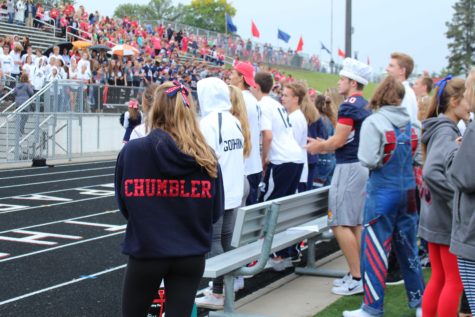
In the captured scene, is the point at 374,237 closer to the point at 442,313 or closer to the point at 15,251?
the point at 442,313

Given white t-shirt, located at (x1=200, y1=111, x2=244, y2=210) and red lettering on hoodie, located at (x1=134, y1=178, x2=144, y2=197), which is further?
white t-shirt, located at (x1=200, y1=111, x2=244, y2=210)

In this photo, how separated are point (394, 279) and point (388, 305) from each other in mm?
971

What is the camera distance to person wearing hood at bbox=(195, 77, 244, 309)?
550 centimetres

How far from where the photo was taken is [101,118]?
22.8m

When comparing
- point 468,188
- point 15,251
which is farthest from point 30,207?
point 468,188

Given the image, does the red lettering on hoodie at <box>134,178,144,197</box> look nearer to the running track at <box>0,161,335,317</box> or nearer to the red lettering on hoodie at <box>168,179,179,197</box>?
the red lettering on hoodie at <box>168,179,179,197</box>

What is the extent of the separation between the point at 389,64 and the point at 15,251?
179 inches

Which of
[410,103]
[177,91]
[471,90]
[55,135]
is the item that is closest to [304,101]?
[410,103]

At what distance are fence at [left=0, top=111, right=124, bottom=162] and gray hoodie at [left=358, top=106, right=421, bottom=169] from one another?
1497 cm

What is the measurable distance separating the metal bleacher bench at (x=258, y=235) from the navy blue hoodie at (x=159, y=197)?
172 cm

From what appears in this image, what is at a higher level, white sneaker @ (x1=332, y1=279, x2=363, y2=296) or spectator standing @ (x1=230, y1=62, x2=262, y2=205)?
spectator standing @ (x1=230, y1=62, x2=262, y2=205)

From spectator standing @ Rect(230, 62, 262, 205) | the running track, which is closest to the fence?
the running track

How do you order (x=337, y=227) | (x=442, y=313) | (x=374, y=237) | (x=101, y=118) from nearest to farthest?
1. (x=442, y=313)
2. (x=374, y=237)
3. (x=337, y=227)
4. (x=101, y=118)

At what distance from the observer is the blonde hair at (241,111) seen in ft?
19.5
